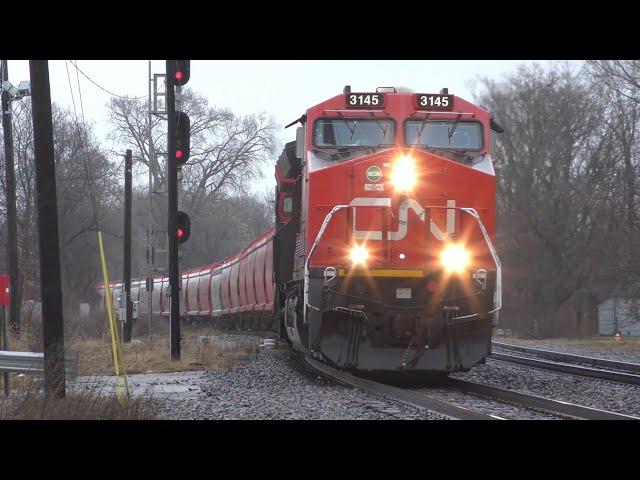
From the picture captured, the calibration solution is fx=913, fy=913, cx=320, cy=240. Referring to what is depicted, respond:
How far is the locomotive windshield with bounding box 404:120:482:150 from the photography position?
518 inches

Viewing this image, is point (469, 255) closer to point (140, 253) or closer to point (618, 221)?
point (618, 221)

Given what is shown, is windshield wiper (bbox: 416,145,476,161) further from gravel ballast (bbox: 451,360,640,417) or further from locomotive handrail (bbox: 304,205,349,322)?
gravel ballast (bbox: 451,360,640,417)

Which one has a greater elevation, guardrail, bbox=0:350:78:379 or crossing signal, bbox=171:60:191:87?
crossing signal, bbox=171:60:191:87

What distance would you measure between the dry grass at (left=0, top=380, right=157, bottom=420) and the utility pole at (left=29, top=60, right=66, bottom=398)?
3.99 ft

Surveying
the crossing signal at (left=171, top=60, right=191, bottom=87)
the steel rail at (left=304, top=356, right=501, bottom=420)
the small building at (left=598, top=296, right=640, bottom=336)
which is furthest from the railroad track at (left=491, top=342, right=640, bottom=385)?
the small building at (left=598, top=296, right=640, bottom=336)

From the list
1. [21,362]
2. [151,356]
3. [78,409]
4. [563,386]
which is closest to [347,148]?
[563,386]

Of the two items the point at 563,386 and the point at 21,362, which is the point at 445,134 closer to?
the point at 563,386

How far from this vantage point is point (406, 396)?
11.0 metres

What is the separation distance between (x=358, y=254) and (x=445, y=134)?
2.33m

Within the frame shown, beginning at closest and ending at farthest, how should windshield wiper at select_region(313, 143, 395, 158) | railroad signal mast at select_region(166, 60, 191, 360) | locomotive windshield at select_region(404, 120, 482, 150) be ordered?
windshield wiper at select_region(313, 143, 395, 158), locomotive windshield at select_region(404, 120, 482, 150), railroad signal mast at select_region(166, 60, 191, 360)

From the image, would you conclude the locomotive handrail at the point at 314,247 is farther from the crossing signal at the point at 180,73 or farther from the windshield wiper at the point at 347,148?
the crossing signal at the point at 180,73

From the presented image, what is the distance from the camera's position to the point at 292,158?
51.0 feet
